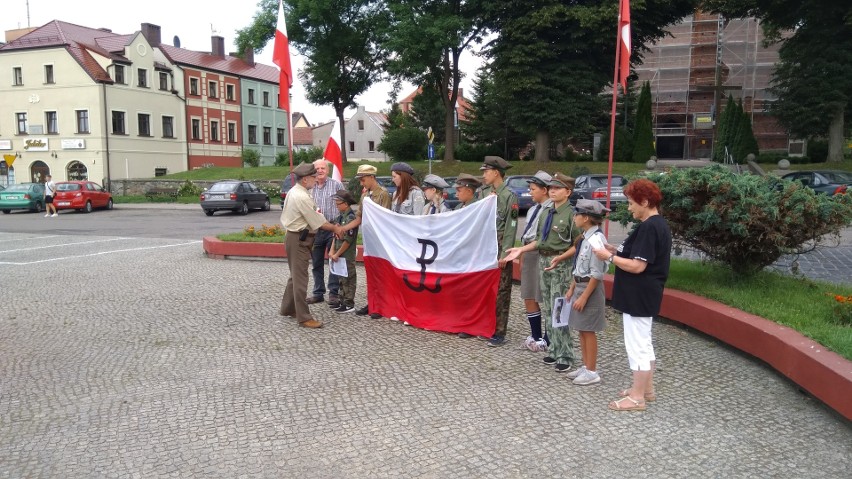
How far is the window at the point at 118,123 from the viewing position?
46219mm

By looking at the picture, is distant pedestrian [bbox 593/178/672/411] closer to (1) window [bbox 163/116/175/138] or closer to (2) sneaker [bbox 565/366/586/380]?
(2) sneaker [bbox 565/366/586/380]

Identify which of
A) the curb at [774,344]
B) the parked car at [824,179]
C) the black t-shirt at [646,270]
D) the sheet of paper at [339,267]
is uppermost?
the parked car at [824,179]

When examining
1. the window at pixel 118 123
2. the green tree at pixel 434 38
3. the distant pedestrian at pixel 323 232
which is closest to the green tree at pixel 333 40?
the green tree at pixel 434 38

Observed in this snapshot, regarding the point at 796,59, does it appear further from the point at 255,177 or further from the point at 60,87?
the point at 60,87

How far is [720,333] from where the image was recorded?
6672mm

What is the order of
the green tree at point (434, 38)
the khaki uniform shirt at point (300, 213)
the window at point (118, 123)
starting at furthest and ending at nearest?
the window at point (118, 123) < the green tree at point (434, 38) < the khaki uniform shirt at point (300, 213)

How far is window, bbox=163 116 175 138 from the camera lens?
2008 inches

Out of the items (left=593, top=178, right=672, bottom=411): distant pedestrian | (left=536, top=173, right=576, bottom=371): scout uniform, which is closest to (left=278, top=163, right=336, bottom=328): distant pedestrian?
(left=536, top=173, right=576, bottom=371): scout uniform

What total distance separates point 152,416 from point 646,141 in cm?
3900

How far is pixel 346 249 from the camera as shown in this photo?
27.5ft

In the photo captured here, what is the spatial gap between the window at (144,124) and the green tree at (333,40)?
39.2ft

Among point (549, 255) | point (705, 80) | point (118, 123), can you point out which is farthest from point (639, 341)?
point (118, 123)

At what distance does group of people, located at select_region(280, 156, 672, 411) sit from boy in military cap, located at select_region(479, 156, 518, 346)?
0.03ft

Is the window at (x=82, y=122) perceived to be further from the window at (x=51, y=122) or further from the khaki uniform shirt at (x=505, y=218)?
the khaki uniform shirt at (x=505, y=218)
